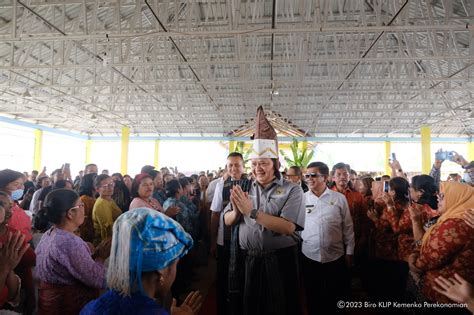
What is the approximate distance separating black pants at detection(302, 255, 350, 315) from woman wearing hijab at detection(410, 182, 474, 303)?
0.96 metres

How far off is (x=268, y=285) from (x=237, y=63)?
6443mm

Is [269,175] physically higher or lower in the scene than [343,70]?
lower

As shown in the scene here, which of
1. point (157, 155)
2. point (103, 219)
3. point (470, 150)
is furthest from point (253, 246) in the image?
point (470, 150)

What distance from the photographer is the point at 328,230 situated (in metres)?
2.87

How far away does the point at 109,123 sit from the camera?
67.1 feet

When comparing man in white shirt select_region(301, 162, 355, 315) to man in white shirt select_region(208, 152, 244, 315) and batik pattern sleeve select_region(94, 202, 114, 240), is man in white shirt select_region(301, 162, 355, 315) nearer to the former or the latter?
man in white shirt select_region(208, 152, 244, 315)

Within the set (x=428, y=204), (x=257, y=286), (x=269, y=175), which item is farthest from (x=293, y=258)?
(x=428, y=204)

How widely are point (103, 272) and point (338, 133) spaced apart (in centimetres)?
2058

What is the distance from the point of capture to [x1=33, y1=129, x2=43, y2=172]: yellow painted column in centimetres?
1777

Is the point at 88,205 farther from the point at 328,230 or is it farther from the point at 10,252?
the point at 328,230

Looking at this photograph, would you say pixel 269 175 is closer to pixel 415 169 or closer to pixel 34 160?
pixel 34 160

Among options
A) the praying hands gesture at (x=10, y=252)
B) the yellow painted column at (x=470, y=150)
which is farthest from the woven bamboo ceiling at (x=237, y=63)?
the praying hands gesture at (x=10, y=252)

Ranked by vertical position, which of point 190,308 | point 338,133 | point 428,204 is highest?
point 338,133

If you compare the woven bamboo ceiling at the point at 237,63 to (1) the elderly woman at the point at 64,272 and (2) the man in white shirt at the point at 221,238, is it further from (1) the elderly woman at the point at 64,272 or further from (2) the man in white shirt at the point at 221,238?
(1) the elderly woman at the point at 64,272
